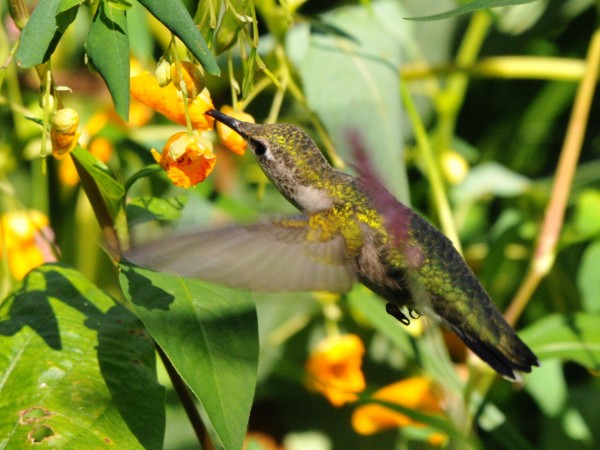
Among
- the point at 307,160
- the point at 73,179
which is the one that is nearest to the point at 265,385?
the point at 73,179

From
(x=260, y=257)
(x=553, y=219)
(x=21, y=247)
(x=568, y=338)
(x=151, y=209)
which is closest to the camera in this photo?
(x=260, y=257)

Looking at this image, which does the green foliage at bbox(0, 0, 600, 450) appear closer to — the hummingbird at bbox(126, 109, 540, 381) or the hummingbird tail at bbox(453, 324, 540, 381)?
the hummingbird at bbox(126, 109, 540, 381)

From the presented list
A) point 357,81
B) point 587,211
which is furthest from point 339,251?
point 587,211

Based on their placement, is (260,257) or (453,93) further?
(453,93)

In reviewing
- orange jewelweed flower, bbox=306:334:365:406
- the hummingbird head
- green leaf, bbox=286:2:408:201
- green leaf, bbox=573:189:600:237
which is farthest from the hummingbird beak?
green leaf, bbox=573:189:600:237

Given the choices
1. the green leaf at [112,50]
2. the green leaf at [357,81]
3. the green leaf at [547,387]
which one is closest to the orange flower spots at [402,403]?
the green leaf at [547,387]

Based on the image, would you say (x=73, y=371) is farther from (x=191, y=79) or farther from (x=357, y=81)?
(x=357, y=81)
